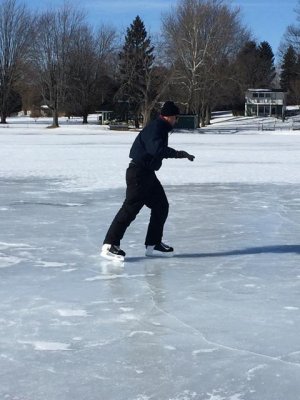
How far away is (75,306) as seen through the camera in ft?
14.7

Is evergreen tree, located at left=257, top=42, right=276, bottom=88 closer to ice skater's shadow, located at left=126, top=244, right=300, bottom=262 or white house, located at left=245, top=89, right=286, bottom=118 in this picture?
white house, located at left=245, top=89, right=286, bottom=118

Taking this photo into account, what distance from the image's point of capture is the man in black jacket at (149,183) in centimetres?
561

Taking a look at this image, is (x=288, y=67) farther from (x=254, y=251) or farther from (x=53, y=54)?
(x=254, y=251)

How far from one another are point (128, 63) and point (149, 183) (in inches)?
2208

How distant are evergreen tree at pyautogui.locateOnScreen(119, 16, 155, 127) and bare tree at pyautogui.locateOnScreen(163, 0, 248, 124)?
237cm

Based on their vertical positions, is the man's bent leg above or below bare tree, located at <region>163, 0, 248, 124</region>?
below

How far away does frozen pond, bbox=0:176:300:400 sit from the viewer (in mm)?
3141

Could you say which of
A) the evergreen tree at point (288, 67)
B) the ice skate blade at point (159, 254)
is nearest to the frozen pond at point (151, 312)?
the ice skate blade at point (159, 254)

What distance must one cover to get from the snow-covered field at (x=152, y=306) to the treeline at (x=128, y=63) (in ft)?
166

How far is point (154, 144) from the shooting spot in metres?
5.59

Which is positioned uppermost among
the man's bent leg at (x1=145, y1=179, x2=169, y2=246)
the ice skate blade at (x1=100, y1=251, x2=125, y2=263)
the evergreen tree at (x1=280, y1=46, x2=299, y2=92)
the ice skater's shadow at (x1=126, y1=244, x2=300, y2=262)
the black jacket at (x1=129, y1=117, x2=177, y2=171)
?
the evergreen tree at (x1=280, y1=46, x2=299, y2=92)

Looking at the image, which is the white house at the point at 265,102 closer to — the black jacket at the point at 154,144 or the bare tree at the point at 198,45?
the bare tree at the point at 198,45

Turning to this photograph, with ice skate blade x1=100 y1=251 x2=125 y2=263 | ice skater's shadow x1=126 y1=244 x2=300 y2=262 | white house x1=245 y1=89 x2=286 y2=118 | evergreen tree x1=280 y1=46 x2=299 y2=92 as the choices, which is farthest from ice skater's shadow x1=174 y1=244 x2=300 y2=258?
evergreen tree x1=280 y1=46 x2=299 y2=92

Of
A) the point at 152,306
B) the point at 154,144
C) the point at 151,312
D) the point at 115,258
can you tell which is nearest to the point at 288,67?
the point at 115,258
